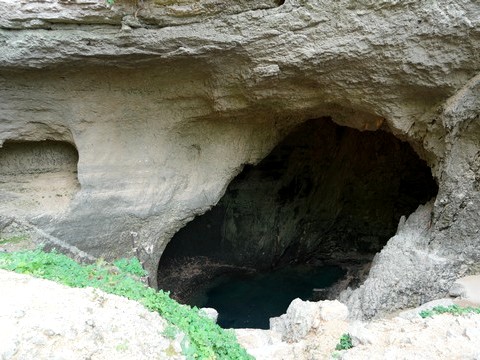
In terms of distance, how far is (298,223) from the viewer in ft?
27.2

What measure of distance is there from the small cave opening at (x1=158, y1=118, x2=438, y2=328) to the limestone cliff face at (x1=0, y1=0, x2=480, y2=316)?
6.16 feet

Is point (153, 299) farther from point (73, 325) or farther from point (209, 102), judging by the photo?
point (209, 102)

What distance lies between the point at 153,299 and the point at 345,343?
146 cm

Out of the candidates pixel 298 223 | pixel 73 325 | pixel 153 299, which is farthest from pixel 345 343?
pixel 298 223

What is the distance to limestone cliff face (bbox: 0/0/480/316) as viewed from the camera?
13.6 feet

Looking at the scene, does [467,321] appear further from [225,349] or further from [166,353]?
[166,353]

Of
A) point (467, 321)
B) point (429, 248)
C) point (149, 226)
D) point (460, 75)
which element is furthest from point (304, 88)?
point (467, 321)

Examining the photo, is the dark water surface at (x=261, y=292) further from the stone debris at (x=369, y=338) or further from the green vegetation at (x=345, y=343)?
the green vegetation at (x=345, y=343)

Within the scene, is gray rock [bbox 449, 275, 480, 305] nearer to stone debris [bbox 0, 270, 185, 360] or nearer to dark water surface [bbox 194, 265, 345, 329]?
stone debris [bbox 0, 270, 185, 360]

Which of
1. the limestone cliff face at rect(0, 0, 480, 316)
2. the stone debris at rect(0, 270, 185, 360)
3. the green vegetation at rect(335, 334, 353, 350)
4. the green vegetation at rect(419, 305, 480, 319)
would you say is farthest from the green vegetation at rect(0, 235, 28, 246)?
the green vegetation at rect(419, 305, 480, 319)

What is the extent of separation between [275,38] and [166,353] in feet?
10.5

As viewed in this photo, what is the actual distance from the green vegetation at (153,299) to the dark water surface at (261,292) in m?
3.43

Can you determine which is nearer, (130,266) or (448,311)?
(448,311)

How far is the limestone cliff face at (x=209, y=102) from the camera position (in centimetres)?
415
